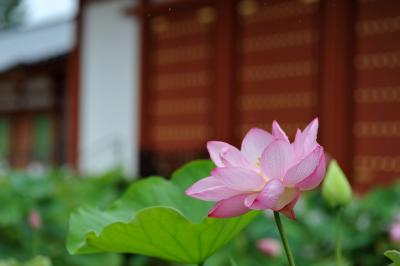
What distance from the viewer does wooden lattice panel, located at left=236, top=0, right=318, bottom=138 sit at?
441cm

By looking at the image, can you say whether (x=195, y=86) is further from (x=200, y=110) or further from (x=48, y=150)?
(x=48, y=150)

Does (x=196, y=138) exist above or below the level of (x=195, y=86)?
below

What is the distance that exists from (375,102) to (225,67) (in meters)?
1.25

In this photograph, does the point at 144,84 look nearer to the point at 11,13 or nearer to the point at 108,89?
the point at 108,89

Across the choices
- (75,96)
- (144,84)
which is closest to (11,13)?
(75,96)

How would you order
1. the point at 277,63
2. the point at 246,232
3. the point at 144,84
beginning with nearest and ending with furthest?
the point at 246,232 → the point at 277,63 → the point at 144,84

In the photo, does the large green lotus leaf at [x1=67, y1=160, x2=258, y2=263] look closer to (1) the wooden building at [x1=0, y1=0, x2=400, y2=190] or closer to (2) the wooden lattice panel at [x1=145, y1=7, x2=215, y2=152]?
(1) the wooden building at [x1=0, y1=0, x2=400, y2=190]

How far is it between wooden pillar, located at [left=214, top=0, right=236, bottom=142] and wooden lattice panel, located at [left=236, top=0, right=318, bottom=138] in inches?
2.1

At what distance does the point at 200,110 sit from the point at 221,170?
4792 mm

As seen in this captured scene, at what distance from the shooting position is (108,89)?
6.06m

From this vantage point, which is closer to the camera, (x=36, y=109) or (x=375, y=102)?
(x=375, y=102)

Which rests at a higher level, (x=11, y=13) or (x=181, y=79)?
(x=11, y=13)

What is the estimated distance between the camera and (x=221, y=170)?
1.57 feet

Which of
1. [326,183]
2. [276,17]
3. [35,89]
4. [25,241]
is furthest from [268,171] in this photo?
[35,89]
